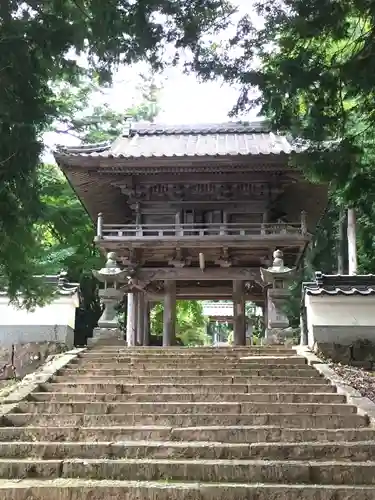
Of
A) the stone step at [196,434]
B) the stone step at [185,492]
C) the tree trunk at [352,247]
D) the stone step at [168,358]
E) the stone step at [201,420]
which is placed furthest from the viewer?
the tree trunk at [352,247]

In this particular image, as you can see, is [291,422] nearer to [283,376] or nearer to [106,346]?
[283,376]

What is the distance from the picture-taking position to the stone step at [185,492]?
442 cm

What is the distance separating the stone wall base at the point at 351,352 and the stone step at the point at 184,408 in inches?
158

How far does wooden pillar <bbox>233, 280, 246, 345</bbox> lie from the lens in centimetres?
1520

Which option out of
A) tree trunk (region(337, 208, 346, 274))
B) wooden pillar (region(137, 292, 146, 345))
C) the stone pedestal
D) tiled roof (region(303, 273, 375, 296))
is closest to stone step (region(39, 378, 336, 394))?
tiled roof (region(303, 273, 375, 296))

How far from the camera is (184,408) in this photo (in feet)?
21.9

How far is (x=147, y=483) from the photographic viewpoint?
4.65 meters

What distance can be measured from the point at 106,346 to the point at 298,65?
7.70 metres

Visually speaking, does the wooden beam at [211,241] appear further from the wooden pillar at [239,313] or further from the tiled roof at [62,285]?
the tiled roof at [62,285]

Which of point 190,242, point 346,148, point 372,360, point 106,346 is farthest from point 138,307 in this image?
point 346,148

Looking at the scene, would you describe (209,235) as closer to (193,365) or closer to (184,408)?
(193,365)

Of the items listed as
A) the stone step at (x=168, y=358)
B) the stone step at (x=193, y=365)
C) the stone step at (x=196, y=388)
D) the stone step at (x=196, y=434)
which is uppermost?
the stone step at (x=168, y=358)

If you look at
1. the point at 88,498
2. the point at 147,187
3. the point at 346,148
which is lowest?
the point at 88,498

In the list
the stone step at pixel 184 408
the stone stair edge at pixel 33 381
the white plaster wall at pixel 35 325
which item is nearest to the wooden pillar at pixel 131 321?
the white plaster wall at pixel 35 325
